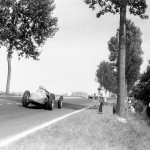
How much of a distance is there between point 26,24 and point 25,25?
196 mm

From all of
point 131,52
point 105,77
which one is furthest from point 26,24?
point 105,77

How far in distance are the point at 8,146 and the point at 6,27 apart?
3498 cm

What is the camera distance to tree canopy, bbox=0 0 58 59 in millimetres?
41000

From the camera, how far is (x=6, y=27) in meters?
41.0

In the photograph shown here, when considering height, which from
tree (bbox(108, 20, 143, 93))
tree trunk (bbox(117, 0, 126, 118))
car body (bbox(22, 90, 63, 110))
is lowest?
car body (bbox(22, 90, 63, 110))

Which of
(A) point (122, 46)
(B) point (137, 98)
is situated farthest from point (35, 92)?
(B) point (137, 98)

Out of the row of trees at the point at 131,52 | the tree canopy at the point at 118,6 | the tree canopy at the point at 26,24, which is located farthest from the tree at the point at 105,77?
the tree canopy at the point at 118,6

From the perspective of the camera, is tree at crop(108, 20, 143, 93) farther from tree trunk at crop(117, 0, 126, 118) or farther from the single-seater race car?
the single-seater race car

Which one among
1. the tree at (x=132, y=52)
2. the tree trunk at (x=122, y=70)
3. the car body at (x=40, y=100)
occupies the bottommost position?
the car body at (x=40, y=100)

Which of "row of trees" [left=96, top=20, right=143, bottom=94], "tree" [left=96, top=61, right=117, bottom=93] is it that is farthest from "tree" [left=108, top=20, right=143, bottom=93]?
"tree" [left=96, top=61, right=117, bottom=93]

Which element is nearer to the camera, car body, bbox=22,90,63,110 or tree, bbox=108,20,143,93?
car body, bbox=22,90,63,110

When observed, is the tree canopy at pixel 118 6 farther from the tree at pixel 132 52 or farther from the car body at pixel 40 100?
the tree at pixel 132 52

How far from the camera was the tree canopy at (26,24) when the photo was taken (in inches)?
1614

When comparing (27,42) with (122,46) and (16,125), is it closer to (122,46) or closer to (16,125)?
(122,46)
